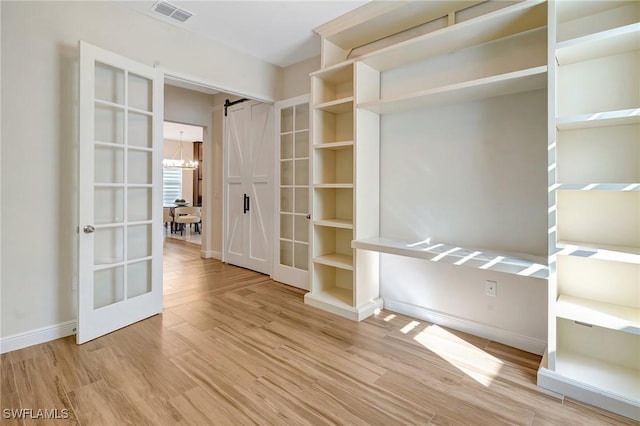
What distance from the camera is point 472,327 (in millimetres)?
2553

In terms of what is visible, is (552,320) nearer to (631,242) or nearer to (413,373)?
(631,242)

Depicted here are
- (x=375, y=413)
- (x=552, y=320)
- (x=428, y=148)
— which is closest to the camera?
(x=375, y=413)

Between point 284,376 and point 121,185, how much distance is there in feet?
6.65

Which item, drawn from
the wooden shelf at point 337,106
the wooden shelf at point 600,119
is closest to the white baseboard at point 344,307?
the wooden shelf at point 337,106

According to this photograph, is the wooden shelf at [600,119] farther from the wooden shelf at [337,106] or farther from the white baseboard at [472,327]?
the wooden shelf at [337,106]

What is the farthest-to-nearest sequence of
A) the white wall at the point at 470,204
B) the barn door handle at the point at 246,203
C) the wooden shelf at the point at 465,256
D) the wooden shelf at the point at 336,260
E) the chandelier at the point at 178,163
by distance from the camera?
the chandelier at the point at 178,163, the barn door handle at the point at 246,203, the wooden shelf at the point at 336,260, the white wall at the point at 470,204, the wooden shelf at the point at 465,256

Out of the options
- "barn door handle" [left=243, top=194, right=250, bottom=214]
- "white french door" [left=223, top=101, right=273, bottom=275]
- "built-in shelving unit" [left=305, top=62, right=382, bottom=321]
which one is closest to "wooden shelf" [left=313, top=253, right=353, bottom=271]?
"built-in shelving unit" [left=305, top=62, right=382, bottom=321]

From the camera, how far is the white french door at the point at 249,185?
172 inches

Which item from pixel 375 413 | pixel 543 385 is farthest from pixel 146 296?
pixel 543 385

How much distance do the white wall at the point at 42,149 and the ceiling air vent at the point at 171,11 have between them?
12.4 inches

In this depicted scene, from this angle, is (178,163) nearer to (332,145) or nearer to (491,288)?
(332,145)

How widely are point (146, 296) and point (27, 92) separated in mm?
1821

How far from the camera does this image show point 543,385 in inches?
73.3

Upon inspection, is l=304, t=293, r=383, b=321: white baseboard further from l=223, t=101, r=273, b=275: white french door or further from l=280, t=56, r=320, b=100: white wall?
l=280, t=56, r=320, b=100: white wall
